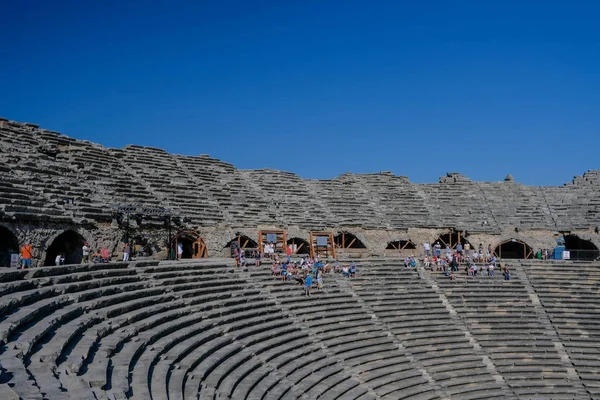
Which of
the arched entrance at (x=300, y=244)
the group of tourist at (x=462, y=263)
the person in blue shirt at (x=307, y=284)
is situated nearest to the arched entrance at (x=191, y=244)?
the arched entrance at (x=300, y=244)

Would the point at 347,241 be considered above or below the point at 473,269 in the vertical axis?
above

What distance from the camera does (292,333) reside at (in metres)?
19.2

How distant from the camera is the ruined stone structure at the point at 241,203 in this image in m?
23.0

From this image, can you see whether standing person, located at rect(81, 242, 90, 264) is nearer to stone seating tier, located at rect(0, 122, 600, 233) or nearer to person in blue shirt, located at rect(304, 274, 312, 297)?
stone seating tier, located at rect(0, 122, 600, 233)

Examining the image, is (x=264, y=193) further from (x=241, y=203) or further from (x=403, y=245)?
(x=403, y=245)

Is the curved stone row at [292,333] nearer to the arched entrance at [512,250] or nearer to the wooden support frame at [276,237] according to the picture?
the wooden support frame at [276,237]

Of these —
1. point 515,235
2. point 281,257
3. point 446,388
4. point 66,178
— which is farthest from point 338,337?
point 515,235

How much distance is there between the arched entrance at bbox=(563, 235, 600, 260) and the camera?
33.4m

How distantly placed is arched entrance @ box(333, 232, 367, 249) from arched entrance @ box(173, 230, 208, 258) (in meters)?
8.35

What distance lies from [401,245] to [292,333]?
17617 mm

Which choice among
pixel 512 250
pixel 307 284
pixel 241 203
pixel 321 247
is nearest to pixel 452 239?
pixel 512 250

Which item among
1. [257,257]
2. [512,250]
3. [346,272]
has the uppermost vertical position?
[512,250]

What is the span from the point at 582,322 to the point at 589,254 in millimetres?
10820

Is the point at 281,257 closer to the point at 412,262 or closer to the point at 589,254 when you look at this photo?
the point at 412,262
